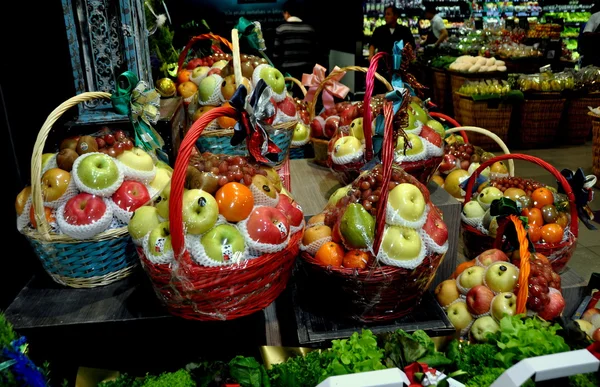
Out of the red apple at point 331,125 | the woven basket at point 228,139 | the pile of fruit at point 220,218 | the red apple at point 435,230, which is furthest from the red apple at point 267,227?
the red apple at point 331,125

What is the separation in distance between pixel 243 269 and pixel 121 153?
2.17ft

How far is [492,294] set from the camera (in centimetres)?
173

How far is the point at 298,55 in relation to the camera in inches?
222

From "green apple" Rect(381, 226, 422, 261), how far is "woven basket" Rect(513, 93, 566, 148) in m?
5.02

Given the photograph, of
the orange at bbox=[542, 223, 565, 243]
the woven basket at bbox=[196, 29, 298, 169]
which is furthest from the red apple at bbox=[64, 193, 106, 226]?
the orange at bbox=[542, 223, 565, 243]

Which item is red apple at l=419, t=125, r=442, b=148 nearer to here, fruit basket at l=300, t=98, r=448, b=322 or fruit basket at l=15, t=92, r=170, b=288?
fruit basket at l=300, t=98, r=448, b=322

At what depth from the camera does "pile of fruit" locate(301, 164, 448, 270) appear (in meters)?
1.46

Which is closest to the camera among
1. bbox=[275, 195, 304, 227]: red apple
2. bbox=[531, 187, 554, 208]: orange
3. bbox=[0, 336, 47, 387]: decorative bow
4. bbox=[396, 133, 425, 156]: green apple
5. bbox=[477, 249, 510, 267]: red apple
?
bbox=[0, 336, 47, 387]: decorative bow

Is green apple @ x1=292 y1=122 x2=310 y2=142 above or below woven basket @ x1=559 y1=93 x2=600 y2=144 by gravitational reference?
above

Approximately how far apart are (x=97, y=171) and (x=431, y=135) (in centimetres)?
131

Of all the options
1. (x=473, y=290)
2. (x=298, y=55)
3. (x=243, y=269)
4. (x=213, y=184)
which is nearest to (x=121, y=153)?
(x=213, y=184)

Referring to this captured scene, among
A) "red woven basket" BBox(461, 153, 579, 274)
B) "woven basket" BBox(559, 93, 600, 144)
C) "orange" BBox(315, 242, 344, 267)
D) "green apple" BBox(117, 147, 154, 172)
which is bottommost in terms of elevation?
"woven basket" BBox(559, 93, 600, 144)

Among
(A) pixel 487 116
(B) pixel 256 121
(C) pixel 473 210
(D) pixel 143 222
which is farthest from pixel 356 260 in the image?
(A) pixel 487 116

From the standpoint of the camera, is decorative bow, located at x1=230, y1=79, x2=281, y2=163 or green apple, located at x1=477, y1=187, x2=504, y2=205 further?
green apple, located at x1=477, y1=187, x2=504, y2=205
